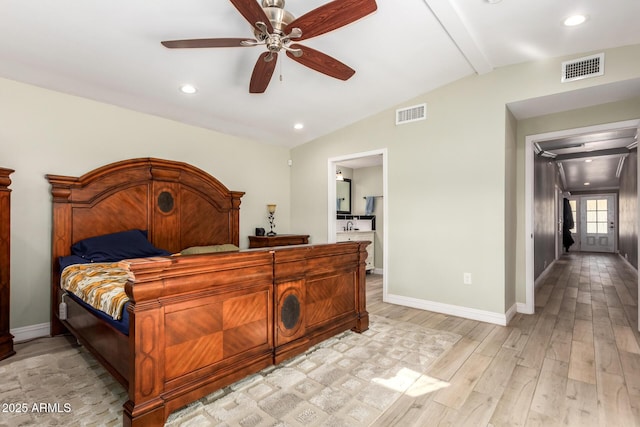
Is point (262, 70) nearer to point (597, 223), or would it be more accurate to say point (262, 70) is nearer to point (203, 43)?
point (203, 43)

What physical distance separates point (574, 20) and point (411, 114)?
5.79ft

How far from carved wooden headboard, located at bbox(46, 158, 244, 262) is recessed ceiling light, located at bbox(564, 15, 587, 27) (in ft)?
12.9

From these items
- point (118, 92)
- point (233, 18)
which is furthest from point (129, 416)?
point (118, 92)

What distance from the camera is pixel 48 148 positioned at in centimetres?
307

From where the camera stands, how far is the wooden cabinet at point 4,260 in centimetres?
252

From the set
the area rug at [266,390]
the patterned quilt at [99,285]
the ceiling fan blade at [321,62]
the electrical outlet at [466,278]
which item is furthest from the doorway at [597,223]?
the patterned quilt at [99,285]

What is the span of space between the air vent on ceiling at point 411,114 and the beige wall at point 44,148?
9.22 ft

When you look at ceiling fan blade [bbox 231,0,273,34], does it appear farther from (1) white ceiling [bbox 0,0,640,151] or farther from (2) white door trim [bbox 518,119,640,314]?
(2) white door trim [bbox 518,119,640,314]

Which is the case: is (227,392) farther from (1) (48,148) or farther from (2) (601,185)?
(2) (601,185)

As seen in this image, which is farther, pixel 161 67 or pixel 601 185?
pixel 601 185

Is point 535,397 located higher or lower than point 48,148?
lower

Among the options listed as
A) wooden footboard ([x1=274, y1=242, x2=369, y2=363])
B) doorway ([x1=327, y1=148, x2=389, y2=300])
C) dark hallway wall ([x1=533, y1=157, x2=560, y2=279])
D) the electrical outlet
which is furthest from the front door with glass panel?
wooden footboard ([x1=274, y1=242, x2=369, y2=363])

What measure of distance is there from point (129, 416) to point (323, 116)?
3.75 meters

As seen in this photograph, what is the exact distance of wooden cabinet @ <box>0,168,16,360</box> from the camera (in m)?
2.52
